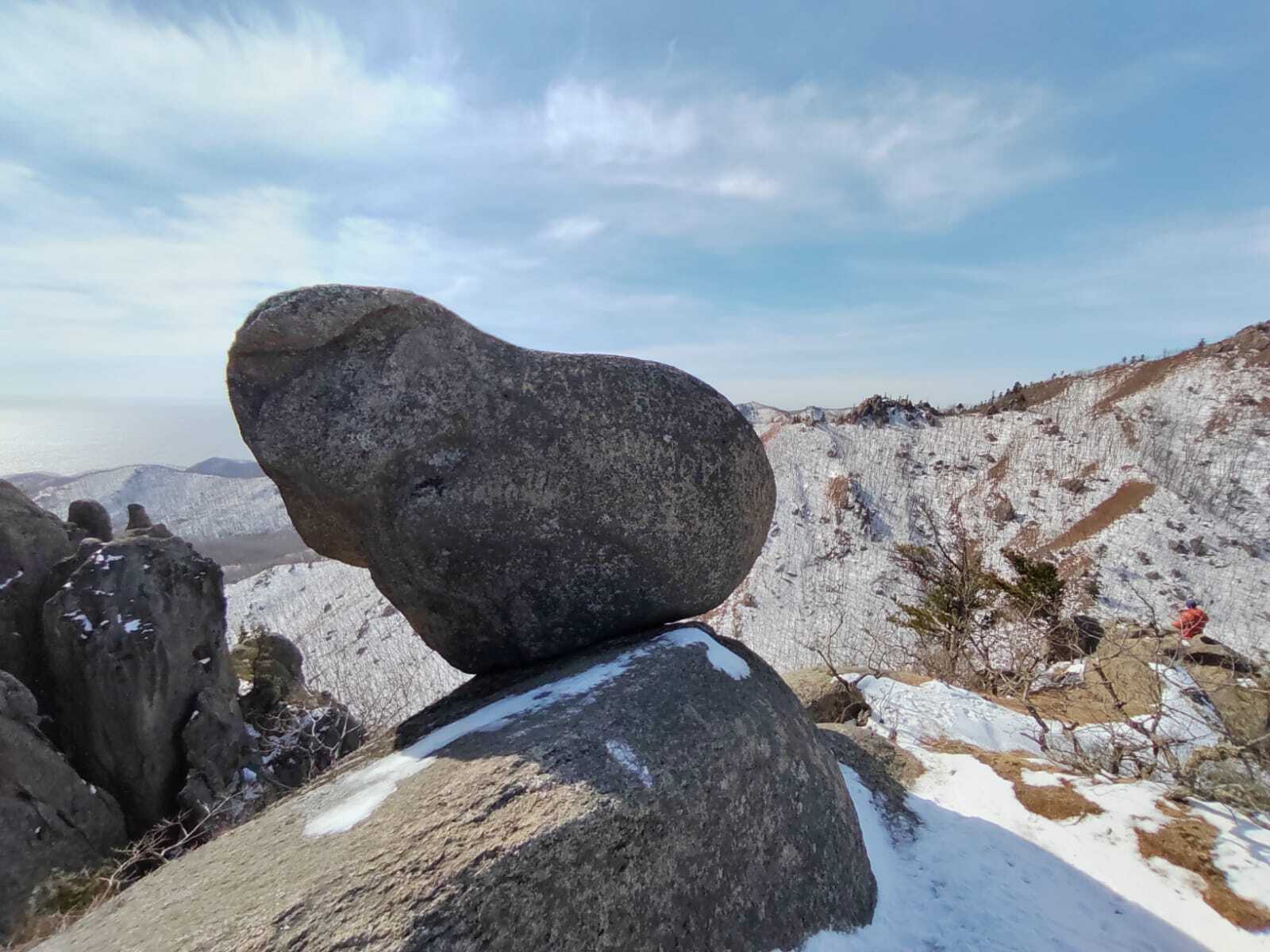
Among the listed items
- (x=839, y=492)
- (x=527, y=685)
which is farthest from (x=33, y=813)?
(x=839, y=492)

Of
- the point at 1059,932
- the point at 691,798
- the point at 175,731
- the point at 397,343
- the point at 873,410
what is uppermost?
the point at 873,410

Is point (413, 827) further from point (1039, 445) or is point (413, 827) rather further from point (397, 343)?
point (1039, 445)

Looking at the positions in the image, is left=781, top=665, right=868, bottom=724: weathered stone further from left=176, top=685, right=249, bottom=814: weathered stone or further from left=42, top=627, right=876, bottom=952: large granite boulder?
left=176, top=685, right=249, bottom=814: weathered stone

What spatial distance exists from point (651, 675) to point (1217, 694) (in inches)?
323

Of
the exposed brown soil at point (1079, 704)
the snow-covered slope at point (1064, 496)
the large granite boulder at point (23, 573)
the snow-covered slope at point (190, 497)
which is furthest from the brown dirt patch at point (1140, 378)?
the snow-covered slope at point (190, 497)

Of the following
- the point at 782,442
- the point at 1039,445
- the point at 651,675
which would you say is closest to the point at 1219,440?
the point at 1039,445

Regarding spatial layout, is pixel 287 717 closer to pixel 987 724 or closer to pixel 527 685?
pixel 527 685

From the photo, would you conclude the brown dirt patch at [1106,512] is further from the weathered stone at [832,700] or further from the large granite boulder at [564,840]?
the large granite boulder at [564,840]

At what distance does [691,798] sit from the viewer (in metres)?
3.08

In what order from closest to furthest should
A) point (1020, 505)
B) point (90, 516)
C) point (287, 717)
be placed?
1. point (90, 516)
2. point (287, 717)
3. point (1020, 505)

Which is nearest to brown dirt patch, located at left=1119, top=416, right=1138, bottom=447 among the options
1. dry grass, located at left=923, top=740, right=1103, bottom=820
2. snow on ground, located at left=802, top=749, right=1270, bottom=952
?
dry grass, located at left=923, top=740, right=1103, bottom=820

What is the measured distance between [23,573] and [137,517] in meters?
4.07

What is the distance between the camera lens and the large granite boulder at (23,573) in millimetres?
8070

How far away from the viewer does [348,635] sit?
966 inches
